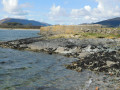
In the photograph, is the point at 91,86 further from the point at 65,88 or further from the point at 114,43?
the point at 114,43

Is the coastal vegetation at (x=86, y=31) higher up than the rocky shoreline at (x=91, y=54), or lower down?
higher up

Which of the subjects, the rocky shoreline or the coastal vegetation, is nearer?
the rocky shoreline

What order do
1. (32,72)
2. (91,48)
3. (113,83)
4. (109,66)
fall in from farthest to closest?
(91,48) → (109,66) → (32,72) → (113,83)

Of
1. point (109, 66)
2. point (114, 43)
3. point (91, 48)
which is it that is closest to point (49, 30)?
point (114, 43)

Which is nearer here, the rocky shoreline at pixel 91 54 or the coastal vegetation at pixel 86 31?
the rocky shoreline at pixel 91 54

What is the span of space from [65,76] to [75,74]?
1.21 meters

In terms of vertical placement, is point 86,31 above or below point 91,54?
above

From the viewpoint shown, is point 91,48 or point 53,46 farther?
point 53,46

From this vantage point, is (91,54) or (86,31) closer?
(91,54)

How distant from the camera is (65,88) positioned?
12289 millimetres

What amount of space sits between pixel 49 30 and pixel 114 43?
58.3 meters

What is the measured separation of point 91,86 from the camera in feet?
41.3

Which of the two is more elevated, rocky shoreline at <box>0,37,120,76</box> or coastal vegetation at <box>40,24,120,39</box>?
coastal vegetation at <box>40,24,120,39</box>

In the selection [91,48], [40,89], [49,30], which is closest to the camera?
[40,89]
